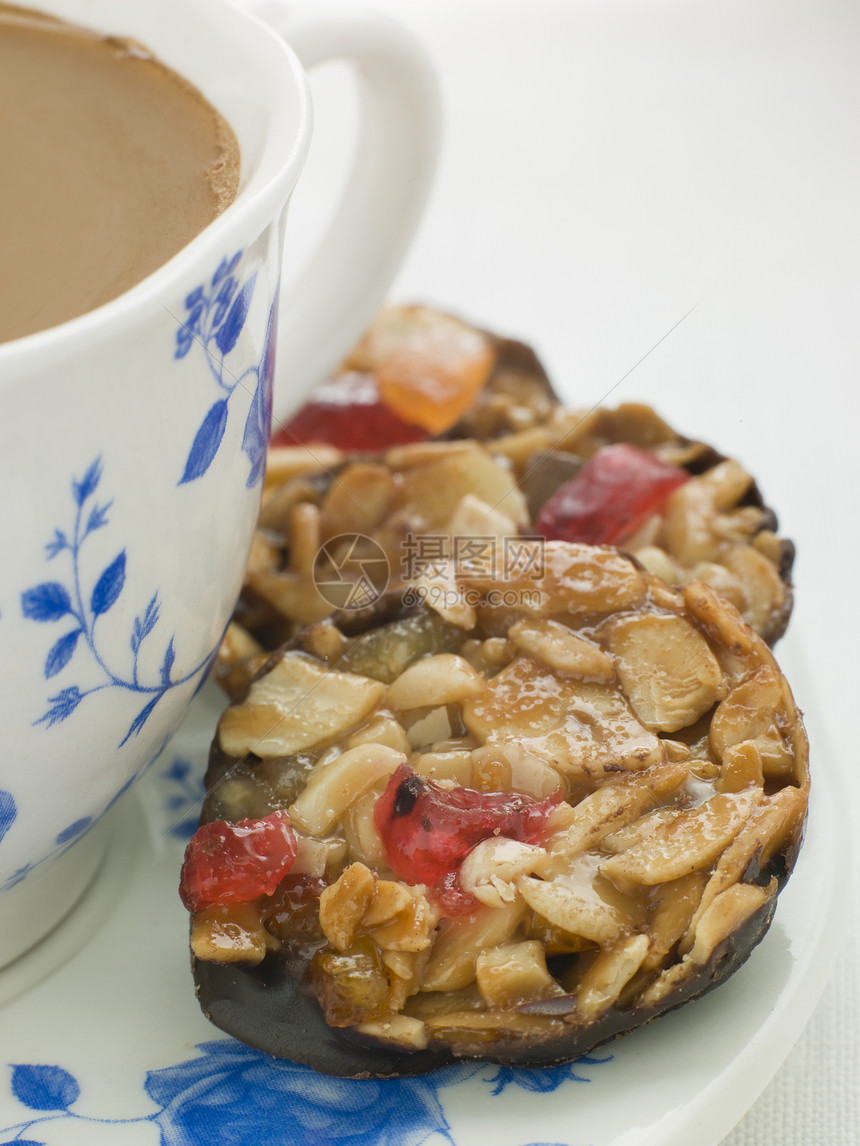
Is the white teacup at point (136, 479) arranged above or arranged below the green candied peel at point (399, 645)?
above

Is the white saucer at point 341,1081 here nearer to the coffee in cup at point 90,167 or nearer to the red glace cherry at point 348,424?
the coffee in cup at point 90,167

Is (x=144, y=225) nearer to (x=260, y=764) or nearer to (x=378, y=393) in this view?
(x=260, y=764)

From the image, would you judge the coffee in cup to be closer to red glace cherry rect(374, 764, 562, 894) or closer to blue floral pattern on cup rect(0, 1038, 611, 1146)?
red glace cherry rect(374, 764, 562, 894)

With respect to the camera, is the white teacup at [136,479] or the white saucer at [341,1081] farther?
the white saucer at [341,1081]

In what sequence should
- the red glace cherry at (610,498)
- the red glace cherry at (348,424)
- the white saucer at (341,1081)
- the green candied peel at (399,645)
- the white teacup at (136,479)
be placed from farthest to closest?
the red glace cherry at (348,424), the red glace cherry at (610,498), the green candied peel at (399,645), the white saucer at (341,1081), the white teacup at (136,479)

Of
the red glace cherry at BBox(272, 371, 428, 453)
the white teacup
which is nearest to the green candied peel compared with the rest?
the white teacup

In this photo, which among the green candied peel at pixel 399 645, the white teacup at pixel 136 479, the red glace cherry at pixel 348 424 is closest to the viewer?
the white teacup at pixel 136 479

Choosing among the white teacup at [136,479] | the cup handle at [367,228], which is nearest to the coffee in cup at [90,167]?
the white teacup at [136,479]

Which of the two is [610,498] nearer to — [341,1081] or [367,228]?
[367,228]
